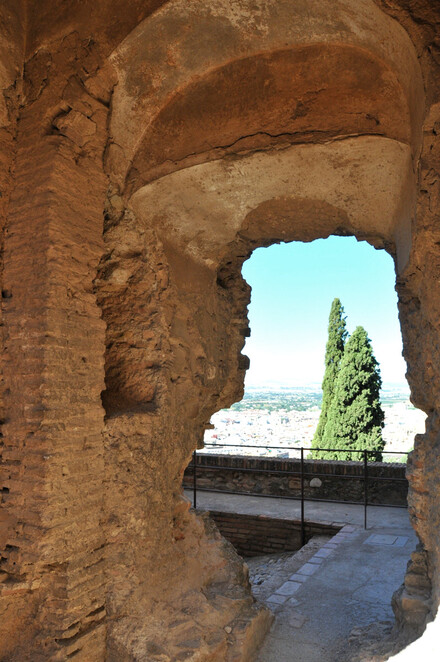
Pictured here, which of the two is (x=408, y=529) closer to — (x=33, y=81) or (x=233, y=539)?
(x=233, y=539)

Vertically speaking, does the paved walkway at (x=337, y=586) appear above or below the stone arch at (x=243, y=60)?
below

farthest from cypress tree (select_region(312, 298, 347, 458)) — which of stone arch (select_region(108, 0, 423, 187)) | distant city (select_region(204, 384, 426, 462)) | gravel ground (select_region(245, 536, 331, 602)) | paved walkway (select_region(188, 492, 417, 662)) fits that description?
stone arch (select_region(108, 0, 423, 187))

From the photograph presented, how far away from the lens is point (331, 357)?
59.3 feet

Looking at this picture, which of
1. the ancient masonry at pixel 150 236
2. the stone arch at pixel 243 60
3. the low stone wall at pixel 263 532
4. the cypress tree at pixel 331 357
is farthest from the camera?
the cypress tree at pixel 331 357

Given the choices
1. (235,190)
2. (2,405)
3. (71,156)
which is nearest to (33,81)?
(71,156)

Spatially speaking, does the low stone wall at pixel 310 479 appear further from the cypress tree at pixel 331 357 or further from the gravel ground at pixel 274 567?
the cypress tree at pixel 331 357

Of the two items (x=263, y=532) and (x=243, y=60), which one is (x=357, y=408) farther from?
(x=243, y=60)

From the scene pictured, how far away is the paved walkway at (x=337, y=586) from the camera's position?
12.5 ft

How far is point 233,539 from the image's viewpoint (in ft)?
25.0

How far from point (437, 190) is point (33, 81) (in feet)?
8.58

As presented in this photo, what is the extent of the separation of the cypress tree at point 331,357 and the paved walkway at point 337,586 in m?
8.98

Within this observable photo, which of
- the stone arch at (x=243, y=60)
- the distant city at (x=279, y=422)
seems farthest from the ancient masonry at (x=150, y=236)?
the distant city at (x=279, y=422)

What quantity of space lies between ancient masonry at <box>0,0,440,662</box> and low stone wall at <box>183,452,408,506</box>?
14.7 feet

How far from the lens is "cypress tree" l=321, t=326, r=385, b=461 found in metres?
14.7
